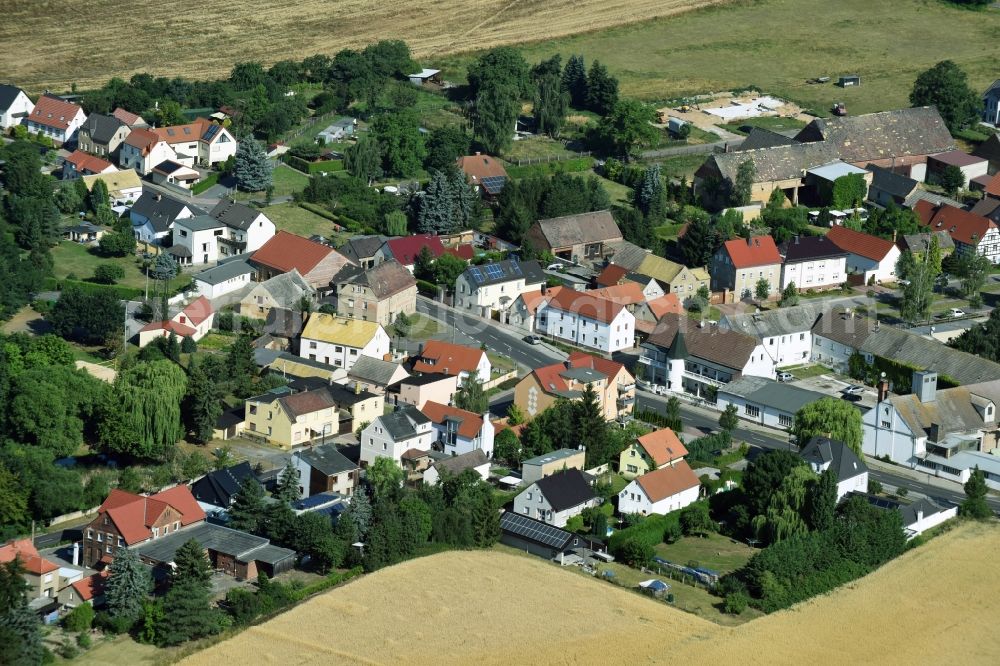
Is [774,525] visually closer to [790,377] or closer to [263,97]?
[790,377]

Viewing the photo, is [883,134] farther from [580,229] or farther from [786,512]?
[786,512]

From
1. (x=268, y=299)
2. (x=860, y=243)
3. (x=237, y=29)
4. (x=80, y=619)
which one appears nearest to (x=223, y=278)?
(x=268, y=299)

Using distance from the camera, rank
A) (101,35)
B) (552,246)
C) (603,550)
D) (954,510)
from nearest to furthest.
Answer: (603,550)
(954,510)
(552,246)
(101,35)

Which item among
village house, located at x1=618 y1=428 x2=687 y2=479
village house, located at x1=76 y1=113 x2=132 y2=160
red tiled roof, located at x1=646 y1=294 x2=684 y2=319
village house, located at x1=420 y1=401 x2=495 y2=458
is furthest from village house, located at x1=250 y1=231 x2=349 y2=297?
village house, located at x1=618 y1=428 x2=687 y2=479

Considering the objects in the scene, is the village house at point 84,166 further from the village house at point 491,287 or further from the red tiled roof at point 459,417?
the red tiled roof at point 459,417

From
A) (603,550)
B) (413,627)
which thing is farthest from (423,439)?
(413,627)

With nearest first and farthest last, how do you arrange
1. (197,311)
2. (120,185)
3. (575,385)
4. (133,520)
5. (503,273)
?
(133,520)
(575,385)
(197,311)
(503,273)
(120,185)
